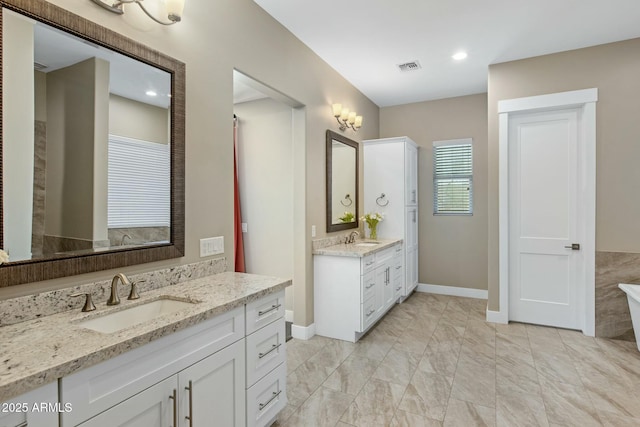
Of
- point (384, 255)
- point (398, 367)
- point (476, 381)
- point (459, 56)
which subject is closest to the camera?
point (476, 381)

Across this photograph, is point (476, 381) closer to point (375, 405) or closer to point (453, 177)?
point (375, 405)

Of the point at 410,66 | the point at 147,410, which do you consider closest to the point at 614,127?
the point at 410,66

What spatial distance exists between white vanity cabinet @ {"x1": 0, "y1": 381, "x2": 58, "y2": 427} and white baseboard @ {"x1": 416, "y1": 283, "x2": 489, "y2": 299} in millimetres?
4760

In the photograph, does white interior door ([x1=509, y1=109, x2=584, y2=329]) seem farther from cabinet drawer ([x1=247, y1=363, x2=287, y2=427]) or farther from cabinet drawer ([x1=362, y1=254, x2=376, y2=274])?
cabinet drawer ([x1=247, y1=363, x2=287, y2=427])

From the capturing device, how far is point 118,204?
66.4 inches

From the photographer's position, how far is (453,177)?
489cm

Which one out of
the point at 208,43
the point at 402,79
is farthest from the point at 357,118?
the point at 208,43

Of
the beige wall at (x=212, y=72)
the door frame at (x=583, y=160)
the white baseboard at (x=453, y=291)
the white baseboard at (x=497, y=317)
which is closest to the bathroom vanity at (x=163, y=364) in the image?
the beige wall at (x=212, y=72)

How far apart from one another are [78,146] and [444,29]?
2989mm

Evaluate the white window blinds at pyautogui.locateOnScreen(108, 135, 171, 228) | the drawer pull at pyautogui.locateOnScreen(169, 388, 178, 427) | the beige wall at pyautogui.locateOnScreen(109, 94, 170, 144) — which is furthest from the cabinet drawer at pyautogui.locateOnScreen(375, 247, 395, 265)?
the drawer pull at pyautogui.locateOnScreen(169, 388, 178, 427)

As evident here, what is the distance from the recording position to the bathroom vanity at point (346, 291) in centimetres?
320

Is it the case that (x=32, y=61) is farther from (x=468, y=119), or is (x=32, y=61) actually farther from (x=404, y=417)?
(x=468, y=119)

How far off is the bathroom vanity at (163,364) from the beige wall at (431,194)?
359cm

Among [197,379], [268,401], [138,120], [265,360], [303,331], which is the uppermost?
[138,120]
